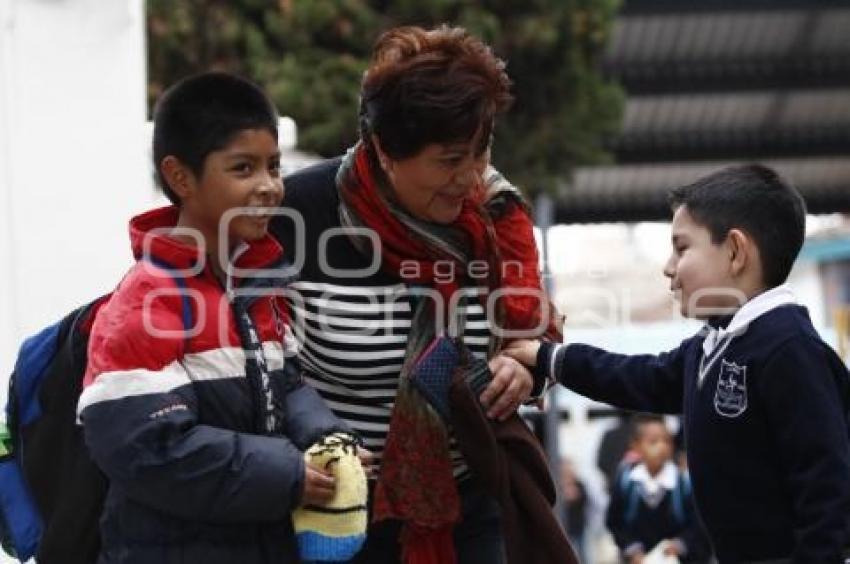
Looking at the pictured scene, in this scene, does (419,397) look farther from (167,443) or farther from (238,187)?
(167,443)

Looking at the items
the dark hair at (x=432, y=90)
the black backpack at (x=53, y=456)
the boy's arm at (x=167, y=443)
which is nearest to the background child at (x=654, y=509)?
the dark hair at (x=432, y=90)

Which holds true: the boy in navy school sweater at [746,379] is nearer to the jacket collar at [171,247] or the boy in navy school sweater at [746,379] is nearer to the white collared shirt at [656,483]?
the jacket collar at [171,247]

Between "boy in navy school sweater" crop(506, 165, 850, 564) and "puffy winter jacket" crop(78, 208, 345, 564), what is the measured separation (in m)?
0.80

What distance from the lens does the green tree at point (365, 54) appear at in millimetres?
14625

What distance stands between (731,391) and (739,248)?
1.07ft

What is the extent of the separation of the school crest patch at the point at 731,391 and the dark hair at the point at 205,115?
1.03 m

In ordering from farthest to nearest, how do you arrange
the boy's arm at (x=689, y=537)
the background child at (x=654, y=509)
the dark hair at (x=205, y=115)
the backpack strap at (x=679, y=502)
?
the backpack strap at (x=679, y=502), the background child at (x=654, y=509), the boy's arm at (x=689, y=537), the dark hair at (x=205, y=115)

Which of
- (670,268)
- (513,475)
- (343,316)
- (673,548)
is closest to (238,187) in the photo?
(343,316)

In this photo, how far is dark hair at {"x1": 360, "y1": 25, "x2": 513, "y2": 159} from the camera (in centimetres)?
329

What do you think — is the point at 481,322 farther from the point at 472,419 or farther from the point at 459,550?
the point at 459,550

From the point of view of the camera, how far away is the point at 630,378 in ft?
12.2

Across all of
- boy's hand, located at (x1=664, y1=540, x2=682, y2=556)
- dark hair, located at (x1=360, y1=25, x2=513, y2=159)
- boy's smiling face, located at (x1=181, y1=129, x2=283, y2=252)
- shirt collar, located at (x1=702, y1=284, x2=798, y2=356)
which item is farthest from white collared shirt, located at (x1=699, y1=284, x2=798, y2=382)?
boy's hand, located at (x1=664, y1=540, x2=682, y2=556)

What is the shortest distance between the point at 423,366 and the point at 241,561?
64 centimetres

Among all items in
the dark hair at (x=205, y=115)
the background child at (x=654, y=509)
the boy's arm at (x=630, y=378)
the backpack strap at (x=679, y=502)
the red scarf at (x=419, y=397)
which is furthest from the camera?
the backpack strap at (x=679, y=502)
